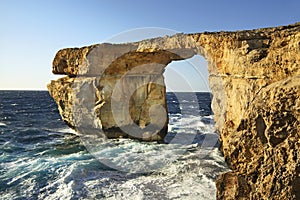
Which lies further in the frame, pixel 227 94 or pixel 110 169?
pixel 110 169

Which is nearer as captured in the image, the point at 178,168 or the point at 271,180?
the point at 271,180

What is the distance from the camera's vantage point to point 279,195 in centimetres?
309

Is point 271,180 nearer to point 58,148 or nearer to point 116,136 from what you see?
point 58,148

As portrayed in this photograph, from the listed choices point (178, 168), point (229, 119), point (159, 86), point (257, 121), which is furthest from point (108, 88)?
point (257, 121)

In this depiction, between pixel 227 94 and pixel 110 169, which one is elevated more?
pixel 227 94

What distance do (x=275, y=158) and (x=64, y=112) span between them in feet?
69.0

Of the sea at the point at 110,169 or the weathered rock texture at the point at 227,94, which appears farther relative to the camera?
the sea at the point at 110,169

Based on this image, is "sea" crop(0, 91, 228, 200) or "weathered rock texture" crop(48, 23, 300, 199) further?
"sea" crop(0, 91, 228, 200)

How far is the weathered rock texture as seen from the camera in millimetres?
3219

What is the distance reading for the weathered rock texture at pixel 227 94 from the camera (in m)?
3.22

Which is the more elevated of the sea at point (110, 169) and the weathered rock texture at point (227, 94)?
the weathered rock texture at point (227, 94)

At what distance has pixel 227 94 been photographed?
10.6 m

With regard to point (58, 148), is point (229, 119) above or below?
above

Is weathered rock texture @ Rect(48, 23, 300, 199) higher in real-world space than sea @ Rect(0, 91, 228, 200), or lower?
higher
